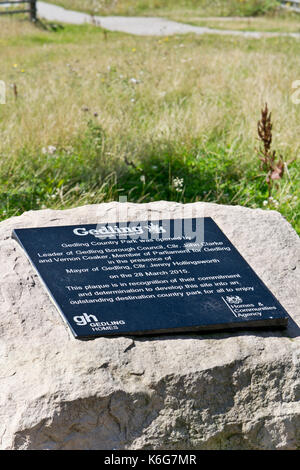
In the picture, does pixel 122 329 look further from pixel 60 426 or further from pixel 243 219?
pixel 243 219

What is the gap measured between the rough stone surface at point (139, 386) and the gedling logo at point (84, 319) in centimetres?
7

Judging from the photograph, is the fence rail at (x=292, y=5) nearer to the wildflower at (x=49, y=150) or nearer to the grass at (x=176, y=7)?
the grass at (x=176, y=7)

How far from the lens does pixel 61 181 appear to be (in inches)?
183

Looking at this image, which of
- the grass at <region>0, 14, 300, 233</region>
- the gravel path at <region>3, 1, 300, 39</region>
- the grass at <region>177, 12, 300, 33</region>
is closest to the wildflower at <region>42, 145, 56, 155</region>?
the grass at <region>0, 14, 300, 233</region>

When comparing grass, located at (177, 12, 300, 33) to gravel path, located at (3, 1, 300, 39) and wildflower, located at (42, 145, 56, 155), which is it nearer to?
gravel path, located at (3, 1, 300, 39)

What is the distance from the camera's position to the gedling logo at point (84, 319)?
→ 7.98ft

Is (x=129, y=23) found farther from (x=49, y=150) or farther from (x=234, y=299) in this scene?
(x=234, y=299)

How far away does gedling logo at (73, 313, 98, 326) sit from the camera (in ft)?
7.98

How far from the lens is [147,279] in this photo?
270 centimetres

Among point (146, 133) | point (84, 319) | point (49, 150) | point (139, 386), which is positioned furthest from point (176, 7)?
point (139, 386)

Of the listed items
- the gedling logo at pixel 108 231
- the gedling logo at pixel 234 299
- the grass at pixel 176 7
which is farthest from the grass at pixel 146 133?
the grass at pixel 176 7

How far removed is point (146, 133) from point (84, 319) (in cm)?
349
